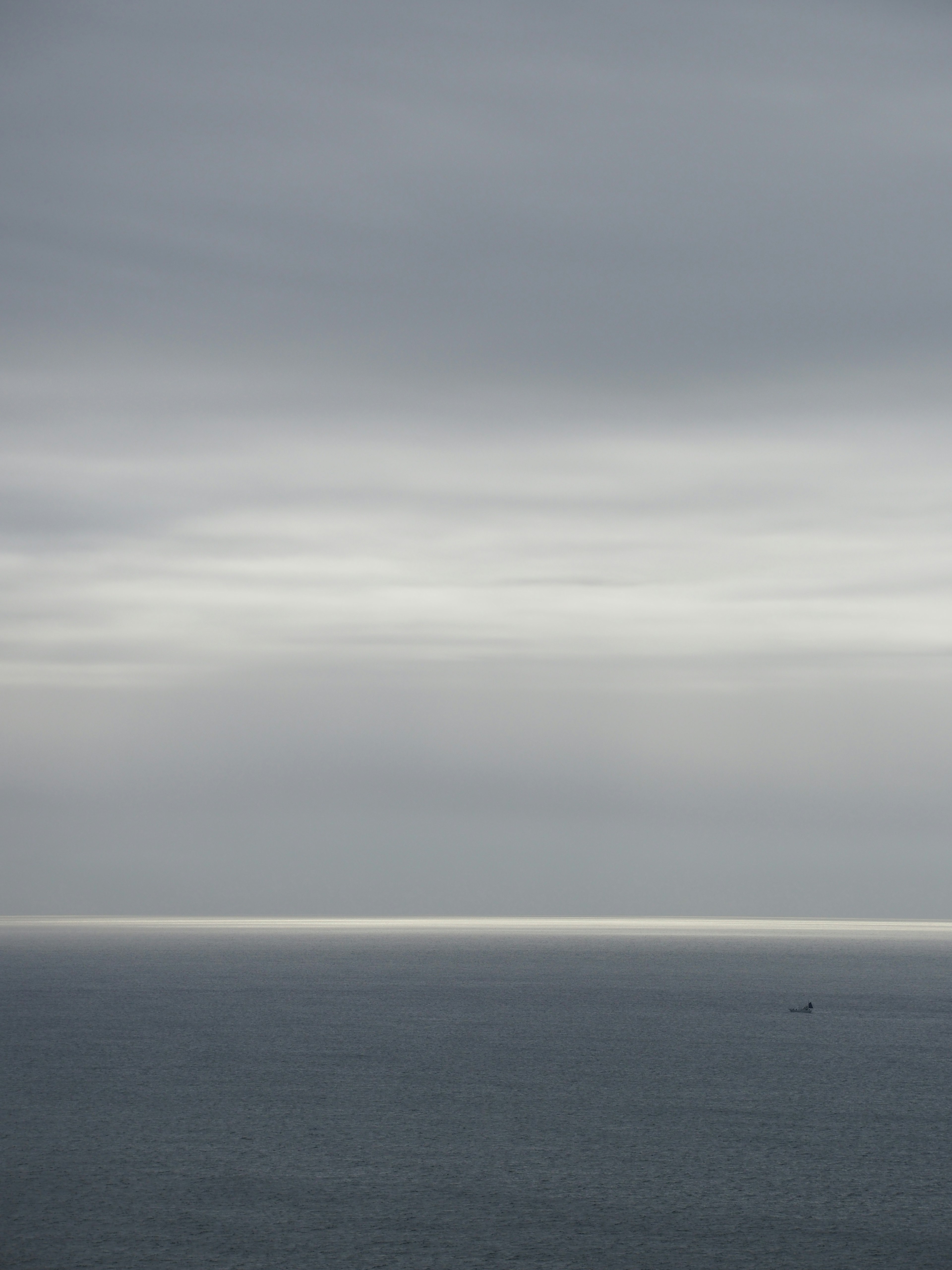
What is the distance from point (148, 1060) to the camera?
132 metres

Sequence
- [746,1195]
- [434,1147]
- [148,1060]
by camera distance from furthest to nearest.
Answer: [148,1060] → [434,1147] → [746,1195]

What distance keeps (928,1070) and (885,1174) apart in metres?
48.7

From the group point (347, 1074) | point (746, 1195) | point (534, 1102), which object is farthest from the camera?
point (347, 1074)

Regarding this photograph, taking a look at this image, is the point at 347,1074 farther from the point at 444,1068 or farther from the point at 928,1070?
the point at 928,1070

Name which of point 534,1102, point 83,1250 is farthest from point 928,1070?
point 83,1250

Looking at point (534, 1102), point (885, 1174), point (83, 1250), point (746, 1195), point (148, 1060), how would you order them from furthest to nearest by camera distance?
point (148, 1060), point (534, 1102), point (885, 1174), point (746, 1195), point (83, 1250)

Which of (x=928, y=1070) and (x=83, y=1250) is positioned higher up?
(x=83, y=1250)

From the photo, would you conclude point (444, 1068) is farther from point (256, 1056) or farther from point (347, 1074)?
point (256, 1056)

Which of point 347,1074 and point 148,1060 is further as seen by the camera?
point 148,1060

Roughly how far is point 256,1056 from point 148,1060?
10.6 meters

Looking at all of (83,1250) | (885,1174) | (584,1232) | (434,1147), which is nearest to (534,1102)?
(434,1147)

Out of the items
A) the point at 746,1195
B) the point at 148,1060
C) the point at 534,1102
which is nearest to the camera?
the point at 746,1195

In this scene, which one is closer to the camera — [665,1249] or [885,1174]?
[665,1249]

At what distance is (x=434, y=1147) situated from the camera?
87688mm
